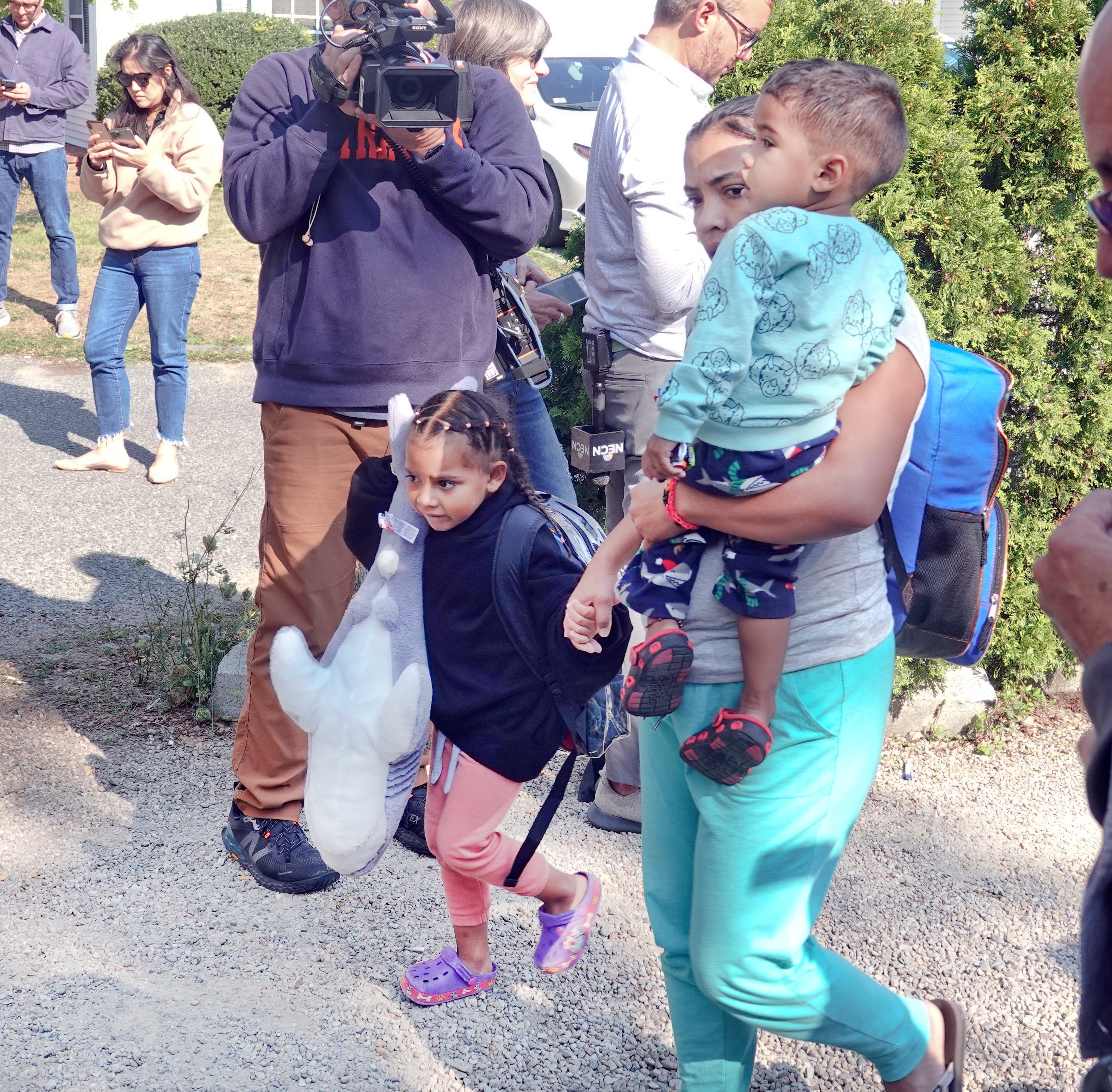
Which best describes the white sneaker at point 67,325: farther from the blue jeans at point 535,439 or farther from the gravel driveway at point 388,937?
the blue jeans at point 535,439

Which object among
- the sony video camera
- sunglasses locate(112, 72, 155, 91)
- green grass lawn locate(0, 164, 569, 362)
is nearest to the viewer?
the sony video camera

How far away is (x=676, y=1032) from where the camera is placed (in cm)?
218

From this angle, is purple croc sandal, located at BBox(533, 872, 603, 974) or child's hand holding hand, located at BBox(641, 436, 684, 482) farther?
purple croc sandal, located at BBox(533, 872, 603, 974)

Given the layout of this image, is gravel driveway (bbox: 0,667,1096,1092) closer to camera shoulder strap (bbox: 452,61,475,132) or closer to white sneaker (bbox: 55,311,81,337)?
camera shoulder strap (bbox: 452,61,475,132)

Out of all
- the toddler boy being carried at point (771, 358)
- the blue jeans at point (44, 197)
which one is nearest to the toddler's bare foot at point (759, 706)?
the toddler boy being carried at point (771, 358)

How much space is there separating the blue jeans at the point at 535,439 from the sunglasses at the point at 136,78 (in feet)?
11.8

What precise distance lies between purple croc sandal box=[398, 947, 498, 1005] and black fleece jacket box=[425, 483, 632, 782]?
1.82ft

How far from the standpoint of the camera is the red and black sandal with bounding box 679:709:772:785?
1.88 metres

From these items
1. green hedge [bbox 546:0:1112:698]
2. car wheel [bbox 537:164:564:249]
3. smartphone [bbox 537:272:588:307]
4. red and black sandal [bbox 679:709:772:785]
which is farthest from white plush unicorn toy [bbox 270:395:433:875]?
car wheel [bbox 537:164:564:249]

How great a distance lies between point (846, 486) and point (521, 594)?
33.8 inches

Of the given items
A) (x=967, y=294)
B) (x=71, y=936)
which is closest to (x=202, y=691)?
(x=71, y=936)

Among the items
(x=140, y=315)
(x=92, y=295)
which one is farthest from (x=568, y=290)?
(x=92, y=295)

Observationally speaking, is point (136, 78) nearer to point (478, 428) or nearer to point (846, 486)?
point (478, 428)

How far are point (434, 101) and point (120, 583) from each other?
11.1 ft
